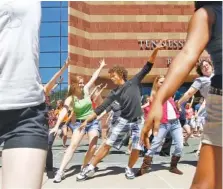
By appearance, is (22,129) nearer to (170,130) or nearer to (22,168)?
(22,168)

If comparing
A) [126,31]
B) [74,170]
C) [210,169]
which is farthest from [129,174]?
[126,31]

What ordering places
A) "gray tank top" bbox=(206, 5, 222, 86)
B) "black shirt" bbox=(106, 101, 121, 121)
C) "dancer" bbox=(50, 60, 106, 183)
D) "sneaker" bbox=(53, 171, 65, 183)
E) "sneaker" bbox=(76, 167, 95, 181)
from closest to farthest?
1. "gray tank top" bbox=(206, 5, 222, 86)
2. "sneaker" bbox=(53, 171, 65, 183)
3. "sneaker" bbox=(76, 167, 95, 181)
4. "dancer" bbox=(50, 60, 106, 183)
5. "black shirt" bbox=(106, 101, 121, 121)

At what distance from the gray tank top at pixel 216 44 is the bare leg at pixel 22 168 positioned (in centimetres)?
104

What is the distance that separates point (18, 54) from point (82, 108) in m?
4.90

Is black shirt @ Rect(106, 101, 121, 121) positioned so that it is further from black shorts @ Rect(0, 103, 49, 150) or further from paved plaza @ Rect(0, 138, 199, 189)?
black shorts @ Rect(0, 103, 49, 150)

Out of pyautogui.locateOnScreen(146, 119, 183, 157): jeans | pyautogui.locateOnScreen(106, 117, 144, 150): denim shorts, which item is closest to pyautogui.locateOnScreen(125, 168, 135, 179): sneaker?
pyautogui.locateOnScreen(106, 117, 144, 150): denim shorts

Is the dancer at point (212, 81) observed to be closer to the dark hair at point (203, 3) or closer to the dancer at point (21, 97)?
the dark hair at point (203, 3)

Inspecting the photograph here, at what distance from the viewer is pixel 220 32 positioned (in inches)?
91.7

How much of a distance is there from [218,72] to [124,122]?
453 cm

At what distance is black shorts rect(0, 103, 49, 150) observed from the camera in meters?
2.25

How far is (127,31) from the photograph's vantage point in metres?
34.3

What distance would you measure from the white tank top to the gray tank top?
0.94 meters

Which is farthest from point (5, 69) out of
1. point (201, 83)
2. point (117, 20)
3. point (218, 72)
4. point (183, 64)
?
point (117, 20)

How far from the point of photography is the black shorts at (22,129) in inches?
88.5
